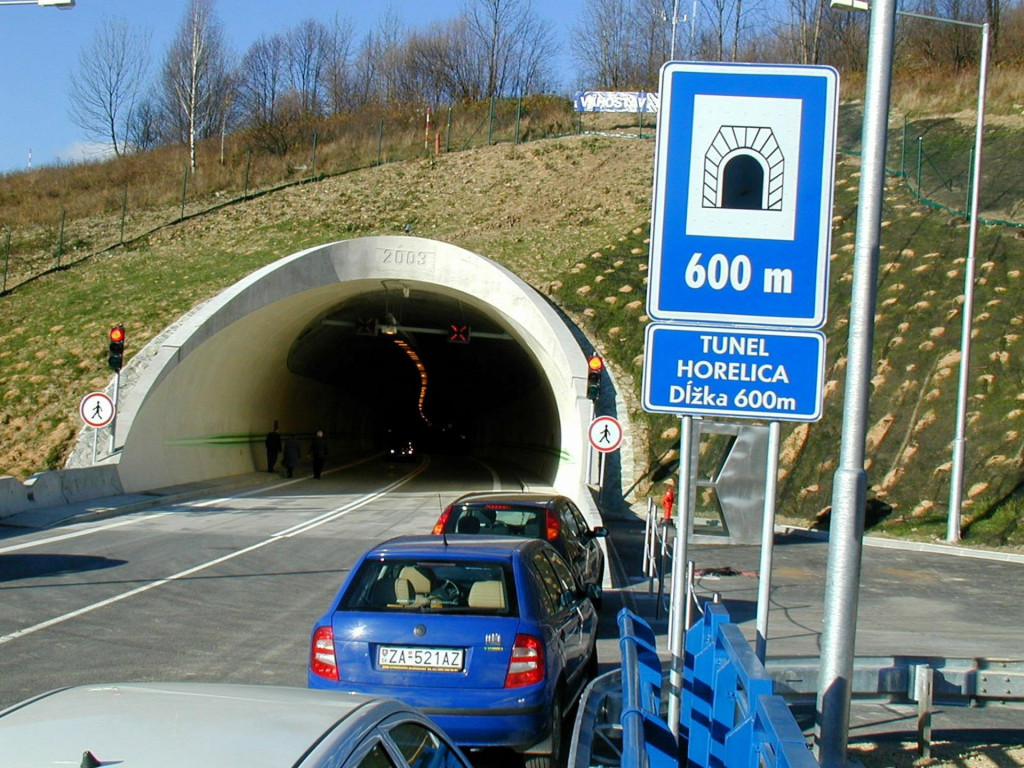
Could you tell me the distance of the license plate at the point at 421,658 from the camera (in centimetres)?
714

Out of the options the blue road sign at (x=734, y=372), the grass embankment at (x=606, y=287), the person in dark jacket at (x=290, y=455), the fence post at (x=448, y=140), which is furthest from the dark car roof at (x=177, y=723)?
the fence post at (x=448, y=140)

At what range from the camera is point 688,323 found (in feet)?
17.6

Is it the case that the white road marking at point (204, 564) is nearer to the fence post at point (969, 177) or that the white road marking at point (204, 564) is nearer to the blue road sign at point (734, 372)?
the blue road sign at point (734, 372)

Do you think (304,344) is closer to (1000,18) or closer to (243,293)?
(243,293)

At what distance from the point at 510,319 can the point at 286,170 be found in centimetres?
2511

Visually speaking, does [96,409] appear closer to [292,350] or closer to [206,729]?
[292,350]

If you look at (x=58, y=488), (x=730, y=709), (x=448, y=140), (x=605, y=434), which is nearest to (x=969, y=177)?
(x=605, y=434)

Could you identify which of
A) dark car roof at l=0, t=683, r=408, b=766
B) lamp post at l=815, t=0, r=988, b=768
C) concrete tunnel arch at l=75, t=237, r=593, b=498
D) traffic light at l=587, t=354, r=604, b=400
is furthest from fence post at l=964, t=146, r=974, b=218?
dark car roof at l=0, t=683, r=408, b=766

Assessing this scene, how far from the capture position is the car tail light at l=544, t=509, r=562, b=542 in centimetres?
1350

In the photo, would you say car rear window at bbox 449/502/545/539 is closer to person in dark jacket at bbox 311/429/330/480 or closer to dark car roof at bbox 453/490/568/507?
dark car roof at bbox 453/490/568/507

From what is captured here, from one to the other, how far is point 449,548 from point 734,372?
3.46 meters

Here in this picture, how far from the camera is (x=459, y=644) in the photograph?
7.20 metres

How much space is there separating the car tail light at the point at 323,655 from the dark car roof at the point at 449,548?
2.29 ft

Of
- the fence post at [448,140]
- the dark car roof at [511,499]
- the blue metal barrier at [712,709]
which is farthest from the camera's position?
the fence post at [448,140]
